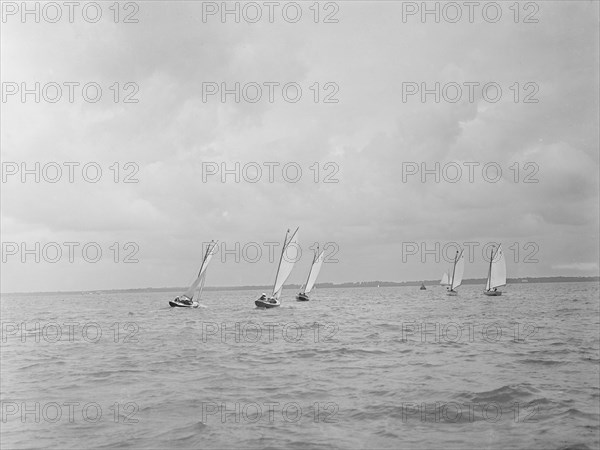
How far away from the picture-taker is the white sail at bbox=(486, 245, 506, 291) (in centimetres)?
8744

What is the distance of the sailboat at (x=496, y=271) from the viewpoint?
287 ft

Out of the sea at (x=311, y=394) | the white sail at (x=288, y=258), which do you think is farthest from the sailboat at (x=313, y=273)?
the sea at (x=311, y=394)

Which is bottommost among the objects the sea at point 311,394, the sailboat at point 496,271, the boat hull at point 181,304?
the boat hull at point 181,304

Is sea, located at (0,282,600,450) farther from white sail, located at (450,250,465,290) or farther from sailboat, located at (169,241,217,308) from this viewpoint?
white sail, located at (450,250,465,290)

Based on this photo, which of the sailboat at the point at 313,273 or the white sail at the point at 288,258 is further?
the sailboat at the point at 313,273

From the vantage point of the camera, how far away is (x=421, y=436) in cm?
1175

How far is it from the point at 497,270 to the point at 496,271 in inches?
9.5

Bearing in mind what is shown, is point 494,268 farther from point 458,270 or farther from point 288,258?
point 288,258

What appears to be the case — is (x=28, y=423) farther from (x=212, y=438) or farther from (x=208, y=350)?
(x=208, y=350)

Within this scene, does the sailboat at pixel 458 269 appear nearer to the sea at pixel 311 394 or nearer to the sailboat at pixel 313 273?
the sailboat at pixel 313 273

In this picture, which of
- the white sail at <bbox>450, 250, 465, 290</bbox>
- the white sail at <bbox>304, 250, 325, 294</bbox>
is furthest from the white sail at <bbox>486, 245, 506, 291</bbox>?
the white sail at <bbox>304, 250, 325, 294</bbox>

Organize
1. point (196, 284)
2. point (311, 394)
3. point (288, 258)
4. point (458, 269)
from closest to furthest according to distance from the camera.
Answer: point (311, 394) < point (288, 258) < point (196, 284) < point (458, 269)

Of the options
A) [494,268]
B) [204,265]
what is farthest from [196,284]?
[494,268]

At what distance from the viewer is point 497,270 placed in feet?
293
